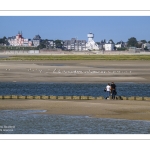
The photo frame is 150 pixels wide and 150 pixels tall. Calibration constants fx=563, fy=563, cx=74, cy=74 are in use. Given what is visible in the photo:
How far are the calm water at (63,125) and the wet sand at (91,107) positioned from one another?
115 cm

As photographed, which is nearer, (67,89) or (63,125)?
(63,125)

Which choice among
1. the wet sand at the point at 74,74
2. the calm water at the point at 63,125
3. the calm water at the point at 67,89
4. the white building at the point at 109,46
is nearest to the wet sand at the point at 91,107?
the calm water at the point at 63,125

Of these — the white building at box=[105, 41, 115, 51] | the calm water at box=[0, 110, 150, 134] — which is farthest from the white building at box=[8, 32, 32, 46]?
the calm water at box=[0, 110, 150, 134]

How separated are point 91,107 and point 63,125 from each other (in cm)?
511

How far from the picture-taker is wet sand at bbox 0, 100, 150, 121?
28000 millimetres

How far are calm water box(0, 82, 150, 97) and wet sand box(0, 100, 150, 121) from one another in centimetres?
655

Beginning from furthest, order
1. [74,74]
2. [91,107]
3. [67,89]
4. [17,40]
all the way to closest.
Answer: [17,40] → [74,74] → [67,89] → [91,107]

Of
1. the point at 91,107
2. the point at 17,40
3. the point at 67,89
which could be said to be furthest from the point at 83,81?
the point at 17,40

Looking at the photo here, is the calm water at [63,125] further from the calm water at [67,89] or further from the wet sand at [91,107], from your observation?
the calm water at [67,89]

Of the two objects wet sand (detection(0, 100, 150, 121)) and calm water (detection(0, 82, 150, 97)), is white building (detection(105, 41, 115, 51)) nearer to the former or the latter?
calm water (detection(0, 82, 150, 97))

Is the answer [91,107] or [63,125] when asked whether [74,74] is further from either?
[63,125]

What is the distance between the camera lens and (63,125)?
25.1 meters
